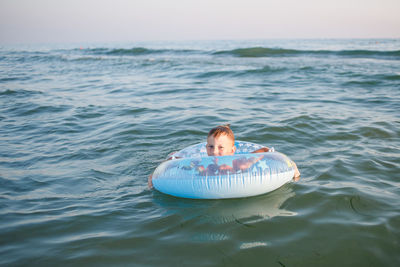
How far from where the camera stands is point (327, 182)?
4.25 meters

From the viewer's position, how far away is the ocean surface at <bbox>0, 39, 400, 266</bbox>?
9.50 ft

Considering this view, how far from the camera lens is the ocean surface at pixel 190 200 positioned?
9.50 ft

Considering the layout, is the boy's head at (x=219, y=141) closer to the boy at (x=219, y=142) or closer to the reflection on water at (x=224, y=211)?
the boy at (x=219, y=142)

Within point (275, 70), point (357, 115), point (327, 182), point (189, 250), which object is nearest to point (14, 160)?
point (189, 250)

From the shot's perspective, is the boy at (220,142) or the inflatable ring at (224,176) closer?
the inflatable ring at (224,176)

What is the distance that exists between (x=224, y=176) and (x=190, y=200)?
1.94ft

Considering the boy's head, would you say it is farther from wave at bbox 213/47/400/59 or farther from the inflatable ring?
wave at bbox 213/47/400/59

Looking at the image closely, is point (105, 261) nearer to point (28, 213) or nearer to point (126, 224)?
point (126, 224)

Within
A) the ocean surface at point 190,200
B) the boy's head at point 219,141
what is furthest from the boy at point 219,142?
the ocean surface at point 190,200

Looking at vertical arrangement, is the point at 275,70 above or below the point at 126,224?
above

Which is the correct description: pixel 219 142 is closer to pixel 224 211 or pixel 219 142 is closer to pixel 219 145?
pixel 219 145

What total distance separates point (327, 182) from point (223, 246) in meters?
2.01

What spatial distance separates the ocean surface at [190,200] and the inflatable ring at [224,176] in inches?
7.1

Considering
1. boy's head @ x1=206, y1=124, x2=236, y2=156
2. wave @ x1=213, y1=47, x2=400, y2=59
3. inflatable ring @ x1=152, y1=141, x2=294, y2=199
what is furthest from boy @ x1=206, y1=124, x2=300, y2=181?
wave @ x1=213, y1=47, x2=400, y2=59
